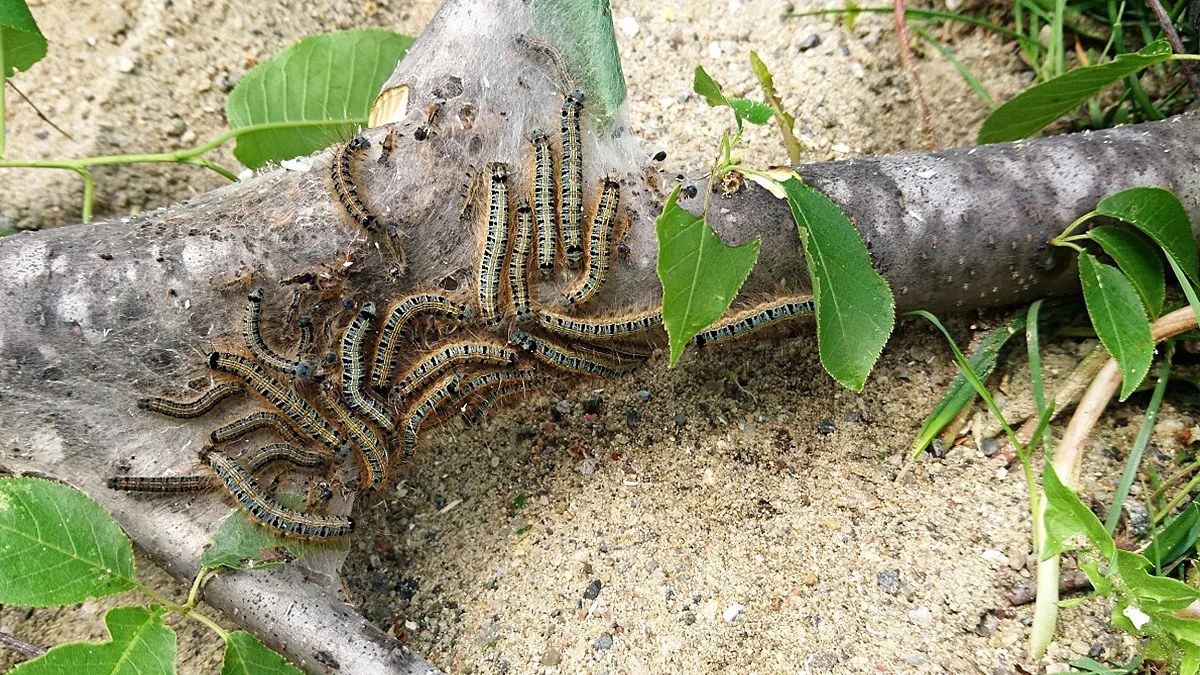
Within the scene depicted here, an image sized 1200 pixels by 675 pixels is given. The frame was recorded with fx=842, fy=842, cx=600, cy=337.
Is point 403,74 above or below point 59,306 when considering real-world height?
above

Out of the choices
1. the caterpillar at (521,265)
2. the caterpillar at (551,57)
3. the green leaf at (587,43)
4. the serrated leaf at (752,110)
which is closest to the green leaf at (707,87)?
the serrated leaf at (752,110)

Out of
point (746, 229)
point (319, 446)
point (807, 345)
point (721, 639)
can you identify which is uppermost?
point (746, 229)

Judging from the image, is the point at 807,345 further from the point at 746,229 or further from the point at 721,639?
the point at 721,639

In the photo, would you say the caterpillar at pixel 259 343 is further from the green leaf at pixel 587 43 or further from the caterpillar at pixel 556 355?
the green leaf at pixel 587 43

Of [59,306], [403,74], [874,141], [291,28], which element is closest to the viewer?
[59,306]

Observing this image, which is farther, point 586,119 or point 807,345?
point 807,345

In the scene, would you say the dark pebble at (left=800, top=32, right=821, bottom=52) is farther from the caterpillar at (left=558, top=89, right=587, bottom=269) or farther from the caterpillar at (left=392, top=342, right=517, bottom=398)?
the caterpillar at (left=392, top=342, right=517, bottom=398)

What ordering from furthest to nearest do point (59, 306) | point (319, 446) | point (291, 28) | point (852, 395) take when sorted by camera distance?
point (291, 28) → point (852, 395) → point (319, 446) → point (59, 306)

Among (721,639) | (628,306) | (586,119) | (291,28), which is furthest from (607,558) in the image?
(291,28)

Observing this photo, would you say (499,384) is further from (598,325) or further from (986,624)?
(986,624)
